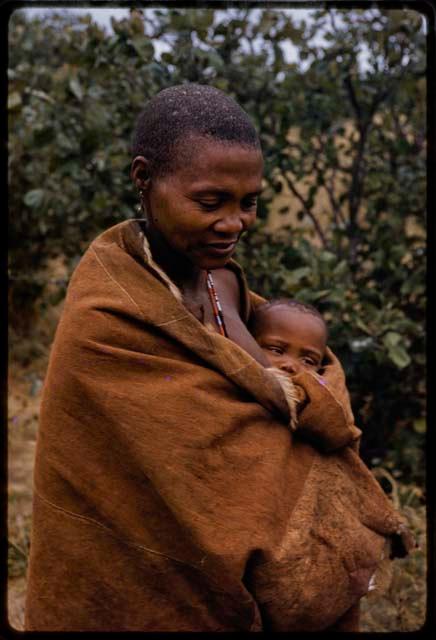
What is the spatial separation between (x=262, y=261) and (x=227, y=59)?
982mm

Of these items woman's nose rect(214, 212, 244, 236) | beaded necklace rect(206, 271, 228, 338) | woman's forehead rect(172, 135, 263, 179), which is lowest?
beaded necklace rect(206, 271, 228, 338)

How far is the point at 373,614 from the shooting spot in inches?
112

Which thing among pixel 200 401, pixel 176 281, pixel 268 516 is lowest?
pixel 268 516

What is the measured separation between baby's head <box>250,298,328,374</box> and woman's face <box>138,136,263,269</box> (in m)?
0.44

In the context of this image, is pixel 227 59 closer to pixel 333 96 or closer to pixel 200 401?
pixel 333 96

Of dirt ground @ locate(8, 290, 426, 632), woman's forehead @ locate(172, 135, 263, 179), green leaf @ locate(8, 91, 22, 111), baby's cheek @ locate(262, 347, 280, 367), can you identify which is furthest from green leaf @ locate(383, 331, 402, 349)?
green leaf @ locate(8, 91, 22, 111)

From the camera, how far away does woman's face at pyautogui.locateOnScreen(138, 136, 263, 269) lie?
141 cm

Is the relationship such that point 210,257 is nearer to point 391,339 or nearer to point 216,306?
point 216,306

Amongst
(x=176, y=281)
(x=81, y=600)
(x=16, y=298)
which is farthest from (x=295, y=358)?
(x=16, y=298)

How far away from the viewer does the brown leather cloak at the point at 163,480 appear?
1435mm

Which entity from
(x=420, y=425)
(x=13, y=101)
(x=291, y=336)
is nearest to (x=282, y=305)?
(x=291, y=336)

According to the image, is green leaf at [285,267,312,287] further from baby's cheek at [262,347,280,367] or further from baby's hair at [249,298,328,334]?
baby's cheek at [262,347,280,367]

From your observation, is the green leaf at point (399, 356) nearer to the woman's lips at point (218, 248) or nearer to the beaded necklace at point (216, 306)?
the beaded necklace at point (216, 306)

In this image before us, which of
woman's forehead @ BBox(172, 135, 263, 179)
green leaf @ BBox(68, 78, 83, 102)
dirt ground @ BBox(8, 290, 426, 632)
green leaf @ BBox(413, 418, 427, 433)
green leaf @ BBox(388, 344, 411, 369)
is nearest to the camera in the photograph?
woman's forehead @ BBox(172, 135, 263, 179)
